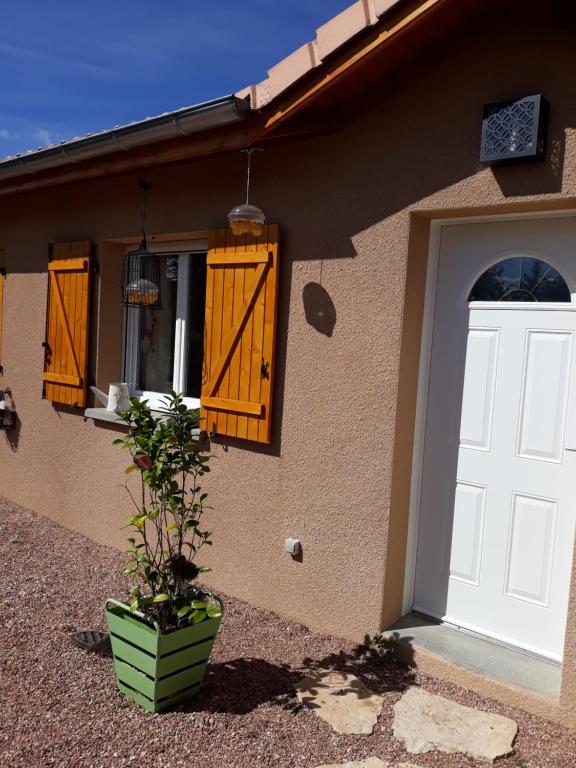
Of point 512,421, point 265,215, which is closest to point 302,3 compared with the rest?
point 265,215

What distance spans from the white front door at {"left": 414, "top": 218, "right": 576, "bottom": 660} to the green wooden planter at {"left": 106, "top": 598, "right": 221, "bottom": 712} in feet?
4.82

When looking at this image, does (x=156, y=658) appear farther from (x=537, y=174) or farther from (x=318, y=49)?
(x=318, y=49)

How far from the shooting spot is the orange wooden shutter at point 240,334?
414 cm

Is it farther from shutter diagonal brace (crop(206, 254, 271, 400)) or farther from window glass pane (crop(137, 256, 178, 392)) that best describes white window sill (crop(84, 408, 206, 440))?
shutter diagonal brace (crop(206, 254, 271, 400))

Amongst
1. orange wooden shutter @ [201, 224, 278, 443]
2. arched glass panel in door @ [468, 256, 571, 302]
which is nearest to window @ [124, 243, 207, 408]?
orange wooden shutter @ [201, 224, 278, 443]

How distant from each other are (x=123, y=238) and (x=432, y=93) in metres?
2.99

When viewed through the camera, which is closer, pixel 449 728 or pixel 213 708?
pixel 449 728

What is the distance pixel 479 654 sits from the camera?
3387mm

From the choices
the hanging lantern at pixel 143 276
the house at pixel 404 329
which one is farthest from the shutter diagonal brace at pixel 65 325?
the house at pixel 404 329

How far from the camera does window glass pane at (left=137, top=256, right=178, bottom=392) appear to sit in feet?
17.7

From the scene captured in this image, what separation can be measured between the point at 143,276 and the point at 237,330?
4.16ft

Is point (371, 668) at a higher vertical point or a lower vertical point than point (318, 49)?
lower

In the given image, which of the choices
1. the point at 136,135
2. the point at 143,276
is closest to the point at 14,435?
the point at 143,276

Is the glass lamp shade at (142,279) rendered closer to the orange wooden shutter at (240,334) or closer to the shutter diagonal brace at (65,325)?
the orange wooden shutter at (240,334)
